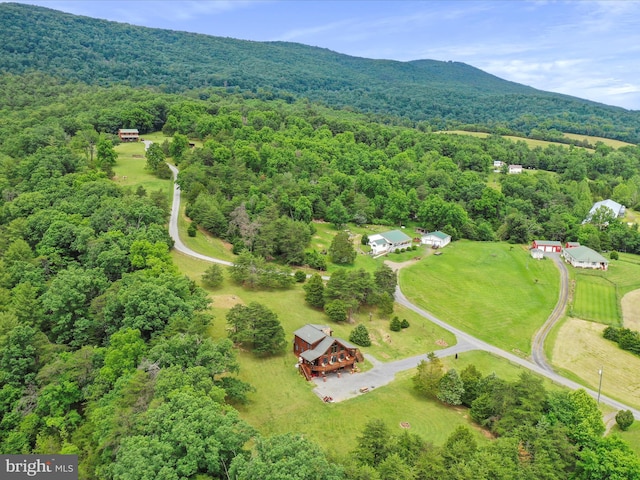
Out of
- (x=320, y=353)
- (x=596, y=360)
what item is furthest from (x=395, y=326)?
(x=596, y=360)

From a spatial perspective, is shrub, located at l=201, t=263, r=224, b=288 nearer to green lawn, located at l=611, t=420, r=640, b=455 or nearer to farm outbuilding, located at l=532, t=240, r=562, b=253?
green lawn, located at l=611, t=420, r=640, b=455

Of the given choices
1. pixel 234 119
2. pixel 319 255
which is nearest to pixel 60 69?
pixel 234 119

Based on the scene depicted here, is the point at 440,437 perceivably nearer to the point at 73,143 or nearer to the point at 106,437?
the point at 106,437

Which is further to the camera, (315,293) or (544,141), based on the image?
(544,141)

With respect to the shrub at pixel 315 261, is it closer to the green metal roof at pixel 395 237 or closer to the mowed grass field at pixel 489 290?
the mowed grass field at pixel 489 290
